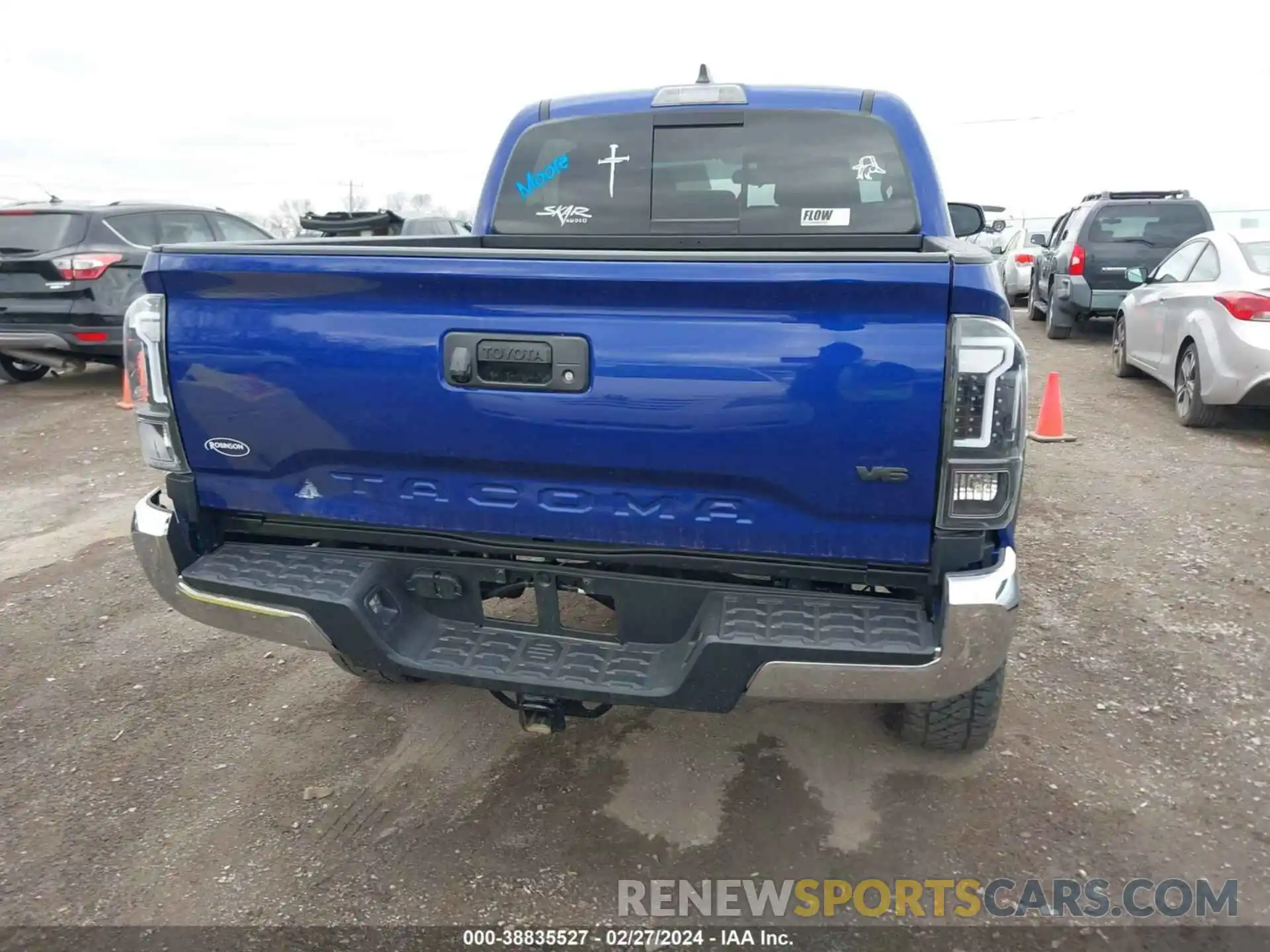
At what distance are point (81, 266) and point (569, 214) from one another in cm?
637

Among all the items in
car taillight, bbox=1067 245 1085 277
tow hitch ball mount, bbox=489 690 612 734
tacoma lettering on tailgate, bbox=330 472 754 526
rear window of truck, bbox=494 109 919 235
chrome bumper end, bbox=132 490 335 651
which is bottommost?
tow hitch ball mount, bbox=489 690 612 734

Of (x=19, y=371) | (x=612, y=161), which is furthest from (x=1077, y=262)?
(x=19, y=371)

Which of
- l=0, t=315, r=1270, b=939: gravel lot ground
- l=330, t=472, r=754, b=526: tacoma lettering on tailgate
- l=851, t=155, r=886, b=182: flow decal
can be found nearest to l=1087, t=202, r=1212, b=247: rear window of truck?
l=0, t=315, r=1270, b=939: gravel lot ground

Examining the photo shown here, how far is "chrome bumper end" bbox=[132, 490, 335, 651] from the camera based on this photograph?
241 cm

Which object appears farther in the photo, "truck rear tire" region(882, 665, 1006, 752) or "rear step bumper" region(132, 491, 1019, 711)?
"truck rear tire" region(882, 665, 1006, 752)

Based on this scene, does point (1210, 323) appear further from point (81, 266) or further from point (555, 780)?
point (81, 266)

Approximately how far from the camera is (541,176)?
4.08 meters

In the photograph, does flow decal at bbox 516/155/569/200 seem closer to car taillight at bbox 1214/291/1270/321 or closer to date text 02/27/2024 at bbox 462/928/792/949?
date text 02/27/2024 at bbox 462/928/792/949

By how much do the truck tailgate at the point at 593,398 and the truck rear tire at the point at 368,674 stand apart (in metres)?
0.60

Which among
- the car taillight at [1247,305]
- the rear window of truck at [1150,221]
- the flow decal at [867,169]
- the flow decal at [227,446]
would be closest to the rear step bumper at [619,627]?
the flow decal at [227,446]

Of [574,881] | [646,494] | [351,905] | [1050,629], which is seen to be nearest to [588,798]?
[574,881]

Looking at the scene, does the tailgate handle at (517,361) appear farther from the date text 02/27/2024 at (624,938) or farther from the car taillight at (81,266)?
the car taillight at (81,266)

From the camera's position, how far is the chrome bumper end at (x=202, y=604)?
7.92 feet

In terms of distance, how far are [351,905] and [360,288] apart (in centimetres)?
165
